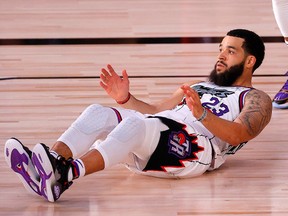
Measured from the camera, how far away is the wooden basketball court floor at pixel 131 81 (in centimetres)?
331

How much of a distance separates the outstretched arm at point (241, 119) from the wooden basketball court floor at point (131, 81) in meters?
0.20

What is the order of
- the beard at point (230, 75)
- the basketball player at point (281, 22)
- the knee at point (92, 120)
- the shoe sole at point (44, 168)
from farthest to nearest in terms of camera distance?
the basketball player at point (281, 22) → the beard at point (230, 75) → the knee at point (92, 120) → the shoe sole at point (44, 168)

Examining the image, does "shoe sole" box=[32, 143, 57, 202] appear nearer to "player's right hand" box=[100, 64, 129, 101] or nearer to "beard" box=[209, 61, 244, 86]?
"player's right hand" box=[100, 64, 129, 101]

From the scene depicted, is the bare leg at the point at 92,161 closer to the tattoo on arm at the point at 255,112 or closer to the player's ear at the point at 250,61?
the tattoo on arm at the point at 255,112

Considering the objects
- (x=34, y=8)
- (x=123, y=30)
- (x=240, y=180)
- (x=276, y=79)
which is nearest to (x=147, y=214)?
(x=240, y=180)

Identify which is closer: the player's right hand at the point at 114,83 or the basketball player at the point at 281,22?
the player's right hand at the point at 114,83

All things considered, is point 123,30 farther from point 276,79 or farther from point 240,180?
point 240,180

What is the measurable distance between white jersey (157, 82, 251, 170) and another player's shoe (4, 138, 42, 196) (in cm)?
61

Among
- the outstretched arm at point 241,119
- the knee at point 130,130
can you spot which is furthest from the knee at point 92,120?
the outstretched arm at point 241,119

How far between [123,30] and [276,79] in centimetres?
152

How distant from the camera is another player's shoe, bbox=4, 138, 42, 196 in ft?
10.6

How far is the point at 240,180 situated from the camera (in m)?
3.55

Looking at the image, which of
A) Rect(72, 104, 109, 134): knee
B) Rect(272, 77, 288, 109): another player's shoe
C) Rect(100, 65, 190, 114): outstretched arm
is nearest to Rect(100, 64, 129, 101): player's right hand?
Rect(100, 65, 190, 114): outstretched arm

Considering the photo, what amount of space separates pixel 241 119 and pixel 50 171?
0.77 metres
